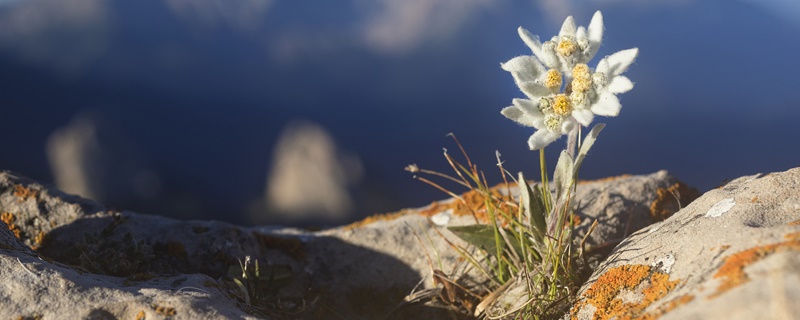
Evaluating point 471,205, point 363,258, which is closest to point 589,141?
point 471,205

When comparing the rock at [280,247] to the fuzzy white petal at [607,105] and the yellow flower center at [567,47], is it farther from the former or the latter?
the yellow flower center at [567,47]

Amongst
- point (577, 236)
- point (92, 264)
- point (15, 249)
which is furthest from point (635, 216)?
point (15, 249)

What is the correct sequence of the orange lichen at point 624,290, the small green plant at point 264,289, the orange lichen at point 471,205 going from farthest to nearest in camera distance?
the orange lichen at point 471,205 → the small green plant at point 264,289 → the orange lichen at point 624,290

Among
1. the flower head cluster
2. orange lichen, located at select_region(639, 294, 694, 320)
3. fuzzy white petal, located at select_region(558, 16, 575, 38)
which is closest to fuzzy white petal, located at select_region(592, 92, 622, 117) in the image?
the flower head cluster

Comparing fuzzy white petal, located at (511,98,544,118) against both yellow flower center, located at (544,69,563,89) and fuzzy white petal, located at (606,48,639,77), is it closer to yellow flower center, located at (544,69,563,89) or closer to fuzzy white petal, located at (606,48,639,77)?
yellow flower center, located at (544,69,563,89)

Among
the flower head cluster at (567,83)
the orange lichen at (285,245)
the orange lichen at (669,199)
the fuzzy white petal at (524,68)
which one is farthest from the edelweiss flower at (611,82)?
the orange lichen at (285,245)
